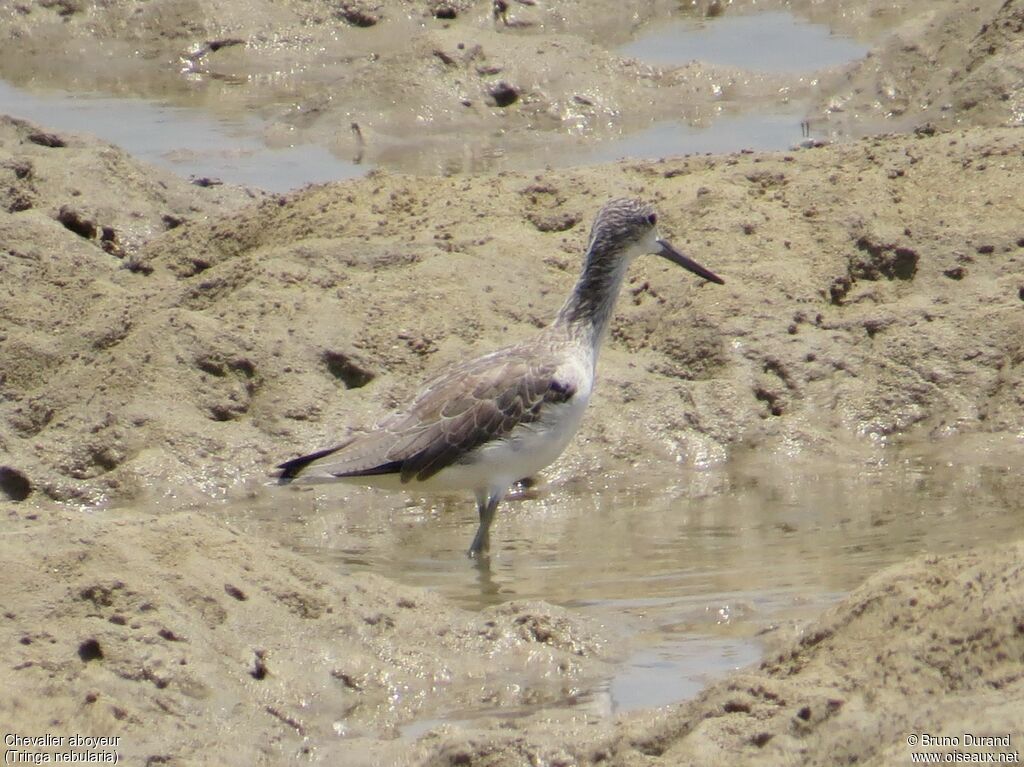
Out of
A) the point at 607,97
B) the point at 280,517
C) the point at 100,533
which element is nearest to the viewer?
the point at 100,533

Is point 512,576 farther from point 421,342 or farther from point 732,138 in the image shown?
point 732,138

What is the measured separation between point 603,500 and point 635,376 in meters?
0.93

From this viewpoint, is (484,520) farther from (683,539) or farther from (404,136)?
(404,136)

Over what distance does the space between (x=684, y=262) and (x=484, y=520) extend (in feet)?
6.86

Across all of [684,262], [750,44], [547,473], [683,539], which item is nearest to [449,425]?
[547,473]

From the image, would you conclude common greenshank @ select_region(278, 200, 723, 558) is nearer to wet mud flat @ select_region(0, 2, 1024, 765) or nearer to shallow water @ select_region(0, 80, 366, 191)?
wet mud flat @ select_region(0, 2, 1024, 765)

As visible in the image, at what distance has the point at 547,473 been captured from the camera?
945 centimetres

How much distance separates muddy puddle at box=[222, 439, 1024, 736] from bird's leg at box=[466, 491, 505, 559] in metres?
0.09

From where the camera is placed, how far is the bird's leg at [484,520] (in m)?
8.29

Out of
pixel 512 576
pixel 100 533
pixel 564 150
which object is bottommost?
pixel 564 150

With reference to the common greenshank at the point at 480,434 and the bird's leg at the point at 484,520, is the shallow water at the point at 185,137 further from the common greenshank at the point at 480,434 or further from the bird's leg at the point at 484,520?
the bird's leg at the point at 484,520

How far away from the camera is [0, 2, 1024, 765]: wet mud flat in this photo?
17.3ft

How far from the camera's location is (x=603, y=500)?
916 cm

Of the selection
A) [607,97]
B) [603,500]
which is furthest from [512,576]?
[607,97]
